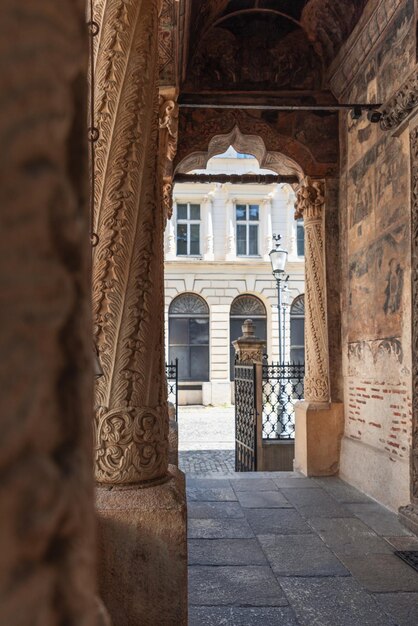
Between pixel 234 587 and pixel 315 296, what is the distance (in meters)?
4.43

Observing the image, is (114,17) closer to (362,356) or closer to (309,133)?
(362,356)

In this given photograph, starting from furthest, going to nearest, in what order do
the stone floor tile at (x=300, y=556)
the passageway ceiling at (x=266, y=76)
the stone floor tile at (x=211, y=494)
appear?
the passageway ceiling at (x=266, y=76), the stone floor tile at (x=211, y=494), the stone floor tile at (x=300, y=556)

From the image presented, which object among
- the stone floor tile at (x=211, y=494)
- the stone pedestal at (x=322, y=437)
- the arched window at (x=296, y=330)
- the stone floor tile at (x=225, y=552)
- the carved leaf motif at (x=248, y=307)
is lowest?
the stone floor tile at (x=211, y=494)

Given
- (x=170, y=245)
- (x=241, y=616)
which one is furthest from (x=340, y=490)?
(x=170, y=245)

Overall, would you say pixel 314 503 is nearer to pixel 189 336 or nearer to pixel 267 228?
pixel 189 336

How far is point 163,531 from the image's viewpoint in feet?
6.66

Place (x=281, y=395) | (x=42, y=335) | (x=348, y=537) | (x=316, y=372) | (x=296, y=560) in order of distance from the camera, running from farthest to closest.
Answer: (x=281, y=395) → (x=316, y=372) → (x=348, y=537) → (x=296, y=560) → (x=42, y=335)

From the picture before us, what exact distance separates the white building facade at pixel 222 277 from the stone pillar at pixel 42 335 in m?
20.3

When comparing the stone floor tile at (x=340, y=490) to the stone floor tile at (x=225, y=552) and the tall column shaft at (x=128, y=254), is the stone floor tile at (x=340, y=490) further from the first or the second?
the tall column shaft at (x=128, y=254)

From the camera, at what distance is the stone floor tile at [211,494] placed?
18.5 ft

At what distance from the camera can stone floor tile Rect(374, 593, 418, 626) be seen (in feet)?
9.87

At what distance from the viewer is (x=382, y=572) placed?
3715 millimetres

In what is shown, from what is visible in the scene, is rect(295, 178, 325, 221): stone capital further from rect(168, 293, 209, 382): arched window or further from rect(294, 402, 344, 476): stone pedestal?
rect(168, 293, 209, 382): arched window

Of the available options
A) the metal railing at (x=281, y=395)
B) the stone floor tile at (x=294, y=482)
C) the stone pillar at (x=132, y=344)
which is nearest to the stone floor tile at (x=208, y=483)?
the stone floor tile at (x=294, y=482)
